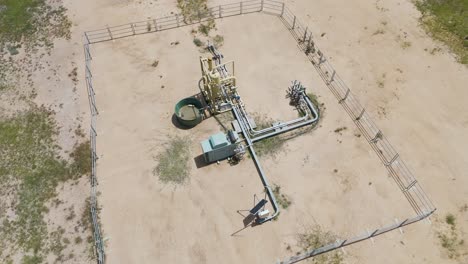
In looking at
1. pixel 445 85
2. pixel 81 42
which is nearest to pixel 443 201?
pixel 445 85

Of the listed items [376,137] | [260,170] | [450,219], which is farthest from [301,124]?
[450,219]

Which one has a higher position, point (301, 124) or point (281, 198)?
point (301, 124)

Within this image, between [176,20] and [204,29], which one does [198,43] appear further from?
[176,20]

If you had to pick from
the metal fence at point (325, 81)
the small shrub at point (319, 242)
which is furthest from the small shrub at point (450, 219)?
the small shrub at point (319, 242)

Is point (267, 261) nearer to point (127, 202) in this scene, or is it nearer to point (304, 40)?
point (127, 202)

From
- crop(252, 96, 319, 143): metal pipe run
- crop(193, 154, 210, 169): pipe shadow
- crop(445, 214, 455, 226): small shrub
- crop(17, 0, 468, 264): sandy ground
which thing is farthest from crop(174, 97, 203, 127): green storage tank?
crop(445, 214, 455, 226): small shrub

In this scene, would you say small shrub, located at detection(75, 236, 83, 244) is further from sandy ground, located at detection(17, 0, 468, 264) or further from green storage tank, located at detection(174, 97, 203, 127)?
green storage tank, located at detection(174, 97, 203, 127)
